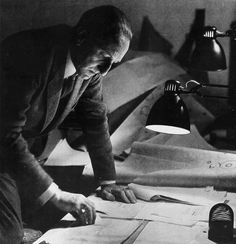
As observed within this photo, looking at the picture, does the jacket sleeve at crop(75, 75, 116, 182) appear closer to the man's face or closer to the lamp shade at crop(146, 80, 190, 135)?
the man's face

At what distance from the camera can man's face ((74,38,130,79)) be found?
150 centimetres

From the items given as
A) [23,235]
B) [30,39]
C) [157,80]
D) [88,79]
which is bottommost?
[23,235]

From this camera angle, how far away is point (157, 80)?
2.24 metres

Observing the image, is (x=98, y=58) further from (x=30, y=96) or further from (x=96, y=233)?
(x=96, y=233)

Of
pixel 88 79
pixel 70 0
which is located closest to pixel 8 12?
pixel 70 0

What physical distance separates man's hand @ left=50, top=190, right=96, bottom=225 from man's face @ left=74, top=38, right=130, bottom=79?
0.40 meters

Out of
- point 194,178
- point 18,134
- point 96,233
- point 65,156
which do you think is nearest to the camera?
point 96,233

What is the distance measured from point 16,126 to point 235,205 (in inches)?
30.1

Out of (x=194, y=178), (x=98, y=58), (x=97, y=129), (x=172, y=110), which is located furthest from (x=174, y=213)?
(x=98, y=58)

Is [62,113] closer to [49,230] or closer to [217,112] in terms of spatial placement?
[49,230]

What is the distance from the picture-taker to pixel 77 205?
1.52 meters

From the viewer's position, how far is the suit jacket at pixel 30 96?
1.50m

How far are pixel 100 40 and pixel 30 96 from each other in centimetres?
28

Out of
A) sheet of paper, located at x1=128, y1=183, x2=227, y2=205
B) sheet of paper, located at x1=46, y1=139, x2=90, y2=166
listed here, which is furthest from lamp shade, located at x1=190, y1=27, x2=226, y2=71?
sheet of paper, located at x1=46, y1=139, x2=90, y2=166
